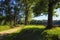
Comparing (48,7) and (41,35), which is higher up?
(48,7)

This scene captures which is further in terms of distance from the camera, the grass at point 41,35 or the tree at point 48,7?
the tree at point 48,7

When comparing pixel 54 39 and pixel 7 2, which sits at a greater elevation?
pixel 7 2

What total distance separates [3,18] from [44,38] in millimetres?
41362

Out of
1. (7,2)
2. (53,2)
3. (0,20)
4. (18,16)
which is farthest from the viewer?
(18,16)

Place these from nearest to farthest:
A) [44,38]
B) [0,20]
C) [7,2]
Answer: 1. [44,38]
2. [0,20]
3. [7,2]

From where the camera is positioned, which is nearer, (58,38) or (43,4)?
(58,38)

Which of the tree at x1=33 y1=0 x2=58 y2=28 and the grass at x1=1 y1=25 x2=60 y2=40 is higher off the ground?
the tree at x1=33 y1=0 x2=58 y2=28

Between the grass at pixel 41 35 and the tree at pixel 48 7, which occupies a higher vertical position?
the tree at pixel 48 7

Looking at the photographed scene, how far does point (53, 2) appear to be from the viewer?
2142 centimetres

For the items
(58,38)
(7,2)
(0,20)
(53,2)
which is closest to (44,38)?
(58,38)

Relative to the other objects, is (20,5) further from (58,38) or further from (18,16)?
(58,38)

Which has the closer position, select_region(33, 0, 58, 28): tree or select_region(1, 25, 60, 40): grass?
select_region(1, 25, 60, 40): grass

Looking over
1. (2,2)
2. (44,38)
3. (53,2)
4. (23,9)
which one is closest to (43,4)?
(53,2)

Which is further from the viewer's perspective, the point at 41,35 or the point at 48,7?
the point at 48,7
